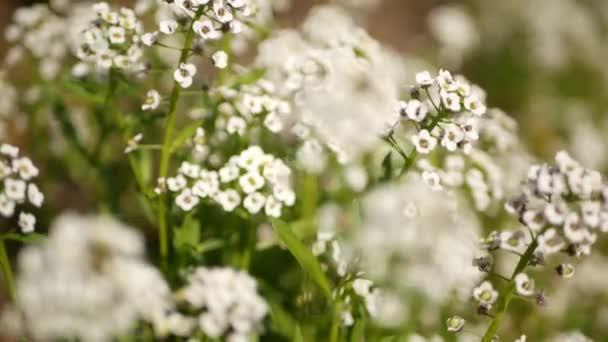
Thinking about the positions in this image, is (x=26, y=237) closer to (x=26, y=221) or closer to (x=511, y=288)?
(x=26, y=221)

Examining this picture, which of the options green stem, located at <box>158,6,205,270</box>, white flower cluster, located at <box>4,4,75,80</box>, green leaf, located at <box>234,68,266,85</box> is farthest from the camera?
white flower cluster, located at <box>4,4,75,80</box>

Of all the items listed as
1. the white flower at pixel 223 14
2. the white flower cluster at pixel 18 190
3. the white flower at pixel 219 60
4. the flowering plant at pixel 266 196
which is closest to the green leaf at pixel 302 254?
the flowering plant at pixel 266 196

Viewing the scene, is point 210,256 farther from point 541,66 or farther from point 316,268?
point 541,66

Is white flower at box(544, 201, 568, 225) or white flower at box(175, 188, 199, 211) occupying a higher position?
white flower at box(544, 201, 568, 225)

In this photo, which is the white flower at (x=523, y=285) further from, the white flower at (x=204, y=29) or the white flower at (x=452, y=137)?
the white flower at (x=204, y=29)

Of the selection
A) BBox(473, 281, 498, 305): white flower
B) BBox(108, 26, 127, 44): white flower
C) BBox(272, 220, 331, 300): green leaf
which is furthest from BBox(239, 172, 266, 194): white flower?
BBox(473, 281, 498, 305): white flower

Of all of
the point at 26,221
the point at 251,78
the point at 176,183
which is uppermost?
the point at 251,78

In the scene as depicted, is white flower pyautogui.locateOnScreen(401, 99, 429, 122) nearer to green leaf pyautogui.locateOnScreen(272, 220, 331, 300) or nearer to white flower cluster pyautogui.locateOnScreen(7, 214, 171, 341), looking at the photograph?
green leaf pyautogui.locateOnScreen(272, 220, 331, 300)

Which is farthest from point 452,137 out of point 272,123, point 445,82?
point 272,123
